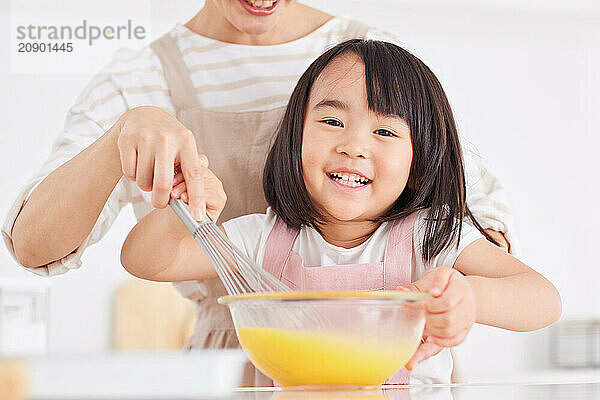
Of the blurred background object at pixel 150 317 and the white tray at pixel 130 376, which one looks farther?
the blurred background object at pixel 150 317

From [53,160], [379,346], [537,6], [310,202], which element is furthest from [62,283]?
[537,6]

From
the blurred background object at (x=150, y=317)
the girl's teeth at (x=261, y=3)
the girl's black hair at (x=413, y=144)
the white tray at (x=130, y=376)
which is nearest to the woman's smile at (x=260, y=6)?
the girl's teeth at (x=261, y=3)

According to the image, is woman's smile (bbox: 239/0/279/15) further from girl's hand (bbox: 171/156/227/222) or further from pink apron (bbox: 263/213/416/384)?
girl's hand (bbox: 171/156/227/222)

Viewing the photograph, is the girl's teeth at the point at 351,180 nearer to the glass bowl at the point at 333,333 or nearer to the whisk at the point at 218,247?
the whisk at the point at 218,247

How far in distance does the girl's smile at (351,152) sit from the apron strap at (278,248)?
0.05 meters

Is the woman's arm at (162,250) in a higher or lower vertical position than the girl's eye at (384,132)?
lower

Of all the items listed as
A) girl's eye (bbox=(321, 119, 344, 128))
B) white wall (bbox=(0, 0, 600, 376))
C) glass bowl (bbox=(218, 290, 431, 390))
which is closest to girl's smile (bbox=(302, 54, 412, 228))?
girl's eye (bbox=(321, 119, 344, 128))

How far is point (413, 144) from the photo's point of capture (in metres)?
0.89

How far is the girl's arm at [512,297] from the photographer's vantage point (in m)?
0.73

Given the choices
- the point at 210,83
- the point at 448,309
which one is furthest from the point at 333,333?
the point at 210,83

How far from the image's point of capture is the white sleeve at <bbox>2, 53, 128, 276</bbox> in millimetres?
903

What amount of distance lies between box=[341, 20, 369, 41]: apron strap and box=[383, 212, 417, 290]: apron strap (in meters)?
0.34

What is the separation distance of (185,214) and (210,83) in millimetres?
529

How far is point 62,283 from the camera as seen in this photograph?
1.92m
